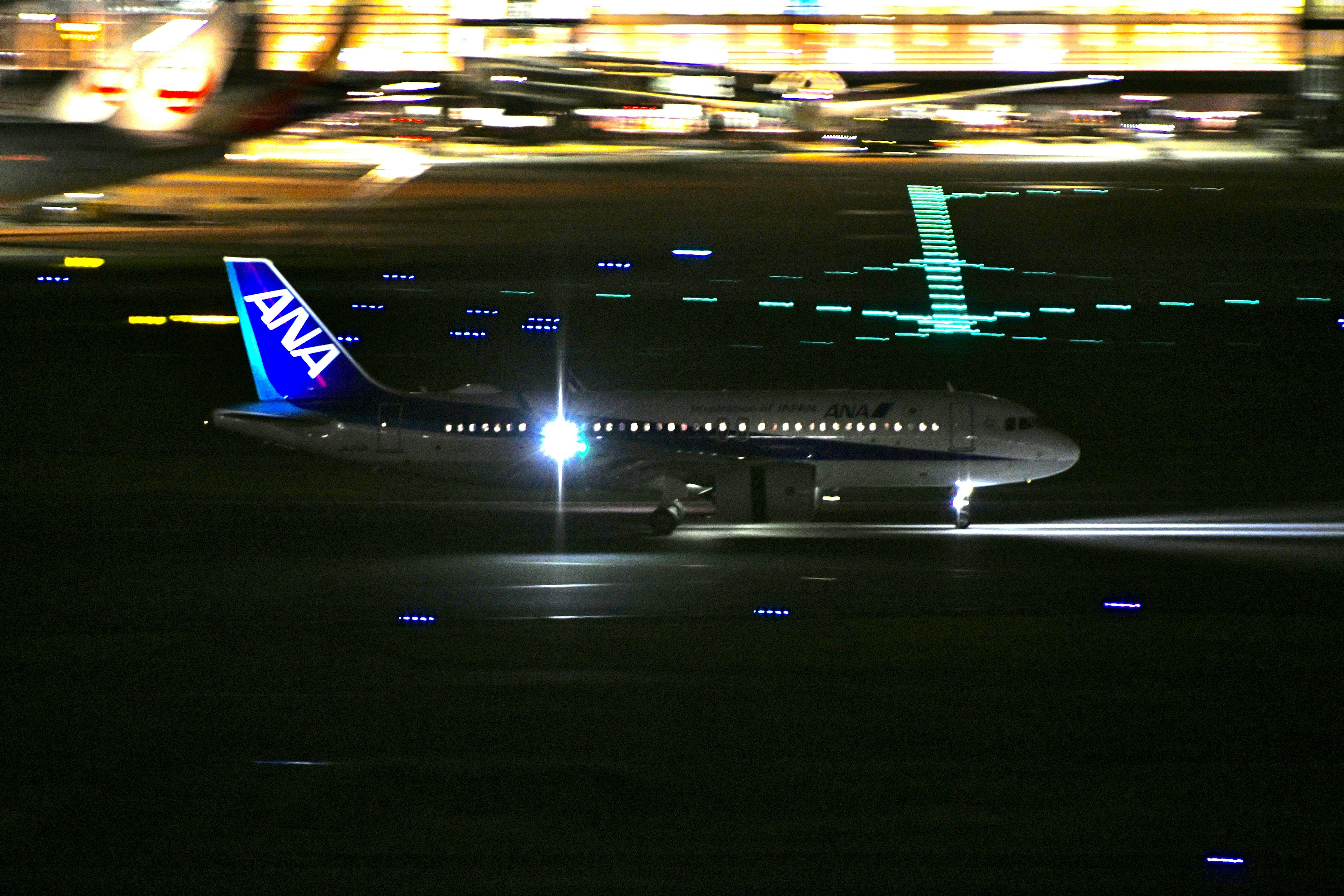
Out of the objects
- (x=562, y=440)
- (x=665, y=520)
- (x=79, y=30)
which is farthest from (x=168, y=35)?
(x=665, y=520)

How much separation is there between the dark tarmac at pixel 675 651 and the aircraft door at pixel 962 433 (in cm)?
152

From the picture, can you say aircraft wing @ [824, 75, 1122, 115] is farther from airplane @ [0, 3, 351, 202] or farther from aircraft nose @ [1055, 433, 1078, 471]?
aircraft nose @ [1055, 433, 1078, 471]

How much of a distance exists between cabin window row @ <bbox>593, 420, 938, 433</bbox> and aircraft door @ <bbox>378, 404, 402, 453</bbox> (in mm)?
3991

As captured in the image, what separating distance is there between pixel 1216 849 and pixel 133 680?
443 inches

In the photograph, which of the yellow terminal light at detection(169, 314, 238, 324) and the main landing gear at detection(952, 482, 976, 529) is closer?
the main landing gear at detection(952, 482, 976, 529)

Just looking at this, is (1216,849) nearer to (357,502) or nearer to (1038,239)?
(357,502)

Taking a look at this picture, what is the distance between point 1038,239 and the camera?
63312mm

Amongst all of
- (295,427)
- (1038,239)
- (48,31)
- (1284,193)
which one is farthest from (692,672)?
(1284,193)

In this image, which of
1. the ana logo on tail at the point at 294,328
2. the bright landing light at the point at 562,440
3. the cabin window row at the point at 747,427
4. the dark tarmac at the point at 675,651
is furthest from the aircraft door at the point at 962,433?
the ana logo on tail at the point at 294,328

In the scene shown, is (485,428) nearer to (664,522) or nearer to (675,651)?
(664,522)

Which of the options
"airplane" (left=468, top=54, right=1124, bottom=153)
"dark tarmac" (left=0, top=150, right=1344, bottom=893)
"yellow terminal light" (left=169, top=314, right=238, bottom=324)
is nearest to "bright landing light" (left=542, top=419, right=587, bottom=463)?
"dark tarmac" (left=0, top=150, right=1344, bottom=893)

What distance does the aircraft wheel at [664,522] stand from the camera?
2847 cm

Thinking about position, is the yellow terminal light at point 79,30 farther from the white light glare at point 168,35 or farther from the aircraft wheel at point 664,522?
the aircraft wheel at point 664,522

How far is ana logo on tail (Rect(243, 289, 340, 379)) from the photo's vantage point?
31.5 meters
